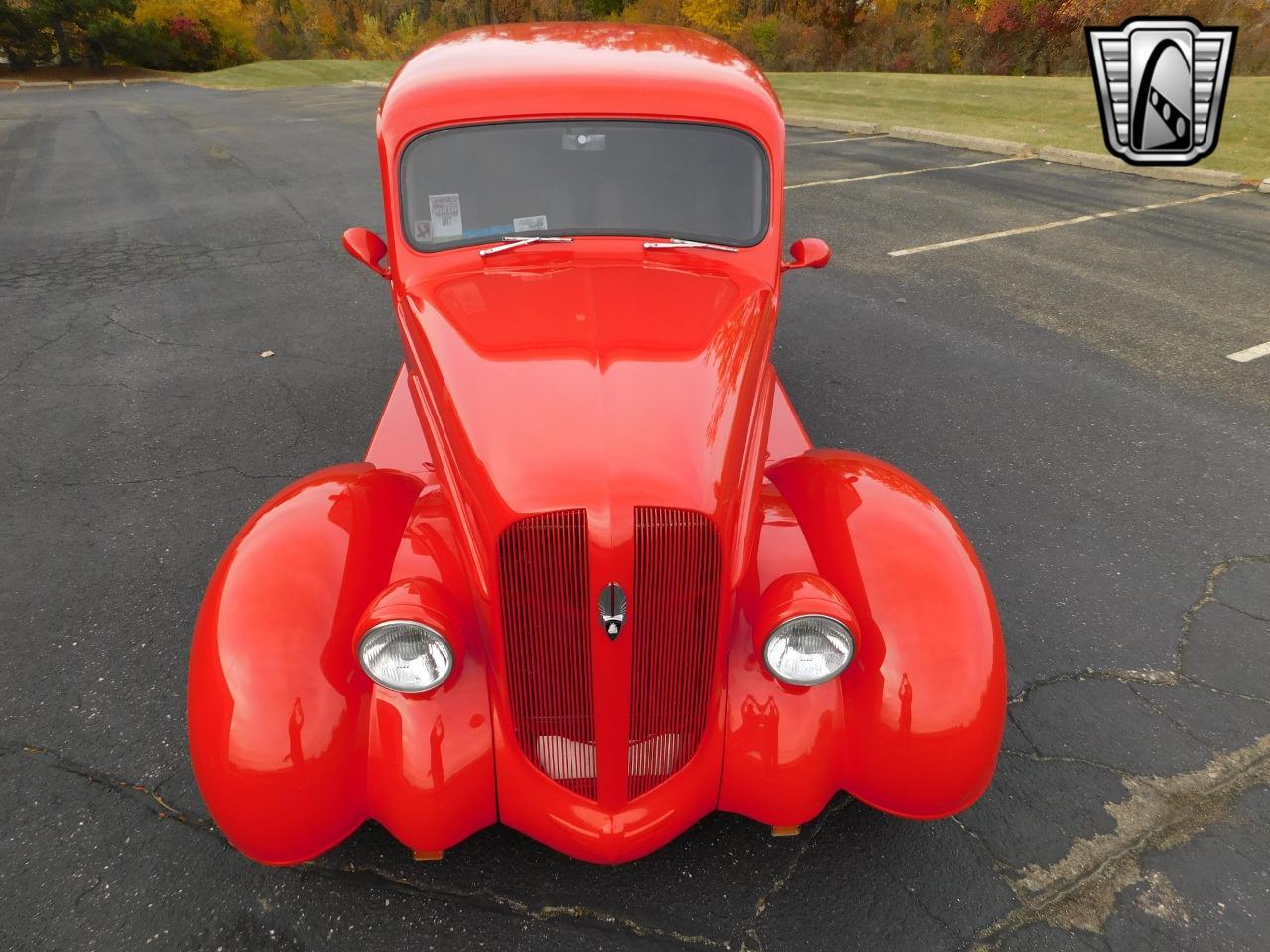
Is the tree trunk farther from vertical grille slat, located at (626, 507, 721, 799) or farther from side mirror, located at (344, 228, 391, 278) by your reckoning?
vertical grille slat, located at (626, 507, 721, 799)

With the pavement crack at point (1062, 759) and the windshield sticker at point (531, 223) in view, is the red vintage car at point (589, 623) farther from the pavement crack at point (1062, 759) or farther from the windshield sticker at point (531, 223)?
the pavement crack at point (1062, 759)

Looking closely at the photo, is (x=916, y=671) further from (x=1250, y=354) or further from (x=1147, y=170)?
(x=1147, y=170)

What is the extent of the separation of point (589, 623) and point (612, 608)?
0.10 metres

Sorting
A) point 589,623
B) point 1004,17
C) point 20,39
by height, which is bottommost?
point 589,623

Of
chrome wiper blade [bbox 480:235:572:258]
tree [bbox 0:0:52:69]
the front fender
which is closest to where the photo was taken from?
the front fender

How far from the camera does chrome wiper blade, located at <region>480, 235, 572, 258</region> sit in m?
3.10

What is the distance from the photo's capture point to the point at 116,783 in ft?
9.39

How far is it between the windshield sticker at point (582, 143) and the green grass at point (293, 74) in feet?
93.4

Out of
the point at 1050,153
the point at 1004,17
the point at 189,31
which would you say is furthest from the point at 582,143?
the point at 189,31

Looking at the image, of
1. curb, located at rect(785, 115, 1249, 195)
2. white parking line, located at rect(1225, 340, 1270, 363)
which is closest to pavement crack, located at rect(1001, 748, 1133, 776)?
white parking line, located at rect(1225, 340, 1270, 363)

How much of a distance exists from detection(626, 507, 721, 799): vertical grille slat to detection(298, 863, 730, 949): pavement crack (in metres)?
0.47

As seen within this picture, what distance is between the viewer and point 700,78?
3.35 meters

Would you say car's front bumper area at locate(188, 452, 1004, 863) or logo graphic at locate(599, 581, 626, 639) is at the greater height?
logo graphic at locate(599, 581, 626, 639)

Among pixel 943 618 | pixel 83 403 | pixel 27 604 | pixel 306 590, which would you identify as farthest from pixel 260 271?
pixel 943 618
